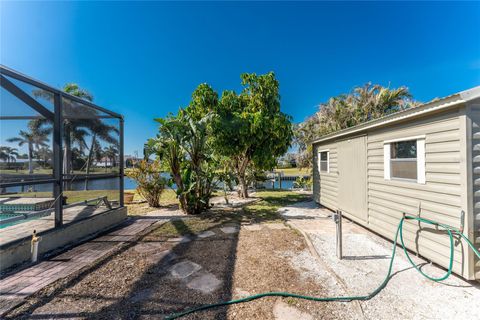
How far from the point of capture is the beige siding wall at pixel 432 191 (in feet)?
8.99

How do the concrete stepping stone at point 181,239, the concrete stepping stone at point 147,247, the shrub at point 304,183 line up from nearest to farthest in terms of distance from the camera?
the concrete stepping stone at point 147,247 < the concrete stepping stone at point 181,239 < the shrub at point 304,183

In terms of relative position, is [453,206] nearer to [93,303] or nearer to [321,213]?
[321,213]

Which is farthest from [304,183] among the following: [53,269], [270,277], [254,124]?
[53,269]

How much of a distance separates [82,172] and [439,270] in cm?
739

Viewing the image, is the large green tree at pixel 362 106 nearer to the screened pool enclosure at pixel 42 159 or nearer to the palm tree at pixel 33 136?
the screened pool enclosure at pixel 42 159

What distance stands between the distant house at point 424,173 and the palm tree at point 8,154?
23.4 ft

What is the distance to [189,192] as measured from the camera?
649 cm

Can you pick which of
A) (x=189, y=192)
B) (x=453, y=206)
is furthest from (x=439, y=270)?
(x=189, y=192)

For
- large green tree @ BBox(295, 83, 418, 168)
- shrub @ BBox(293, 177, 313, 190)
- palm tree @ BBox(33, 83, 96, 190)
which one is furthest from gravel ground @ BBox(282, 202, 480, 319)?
large green tree @ BBox(295, 83, 418, 168)

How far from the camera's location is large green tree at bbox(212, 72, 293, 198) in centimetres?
797

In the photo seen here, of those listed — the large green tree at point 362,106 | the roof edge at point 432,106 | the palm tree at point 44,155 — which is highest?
the large green tree at point 362,106

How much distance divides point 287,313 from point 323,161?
618 centimetres

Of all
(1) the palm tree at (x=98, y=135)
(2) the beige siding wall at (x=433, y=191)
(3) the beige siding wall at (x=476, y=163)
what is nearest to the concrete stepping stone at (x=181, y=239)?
(1) the palm tree at (x=98, y=135)

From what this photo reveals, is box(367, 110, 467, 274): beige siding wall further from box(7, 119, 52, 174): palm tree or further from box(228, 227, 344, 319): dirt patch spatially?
box(7, 119, 52, 174): palm tree
